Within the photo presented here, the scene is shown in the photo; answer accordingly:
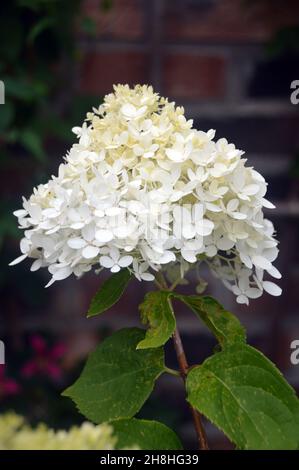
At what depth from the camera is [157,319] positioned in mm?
613

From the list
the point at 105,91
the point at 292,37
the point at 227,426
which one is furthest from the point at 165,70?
the point at 227,426

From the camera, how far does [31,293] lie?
4.45ft

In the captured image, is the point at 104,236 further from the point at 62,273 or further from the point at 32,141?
the point at 32,141

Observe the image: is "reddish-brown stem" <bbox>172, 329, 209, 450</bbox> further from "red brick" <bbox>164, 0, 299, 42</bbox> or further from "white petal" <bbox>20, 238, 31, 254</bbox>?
"red brick" <bbox>164, 0, 299, 42</bbox>

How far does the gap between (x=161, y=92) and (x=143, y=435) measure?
0.88m

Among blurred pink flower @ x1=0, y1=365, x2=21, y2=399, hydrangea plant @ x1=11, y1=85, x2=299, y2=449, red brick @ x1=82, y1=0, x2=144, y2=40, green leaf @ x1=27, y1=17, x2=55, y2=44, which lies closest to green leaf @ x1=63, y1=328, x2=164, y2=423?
hydrangea plant @ x1=11, y1=85, x2=299, y2=449

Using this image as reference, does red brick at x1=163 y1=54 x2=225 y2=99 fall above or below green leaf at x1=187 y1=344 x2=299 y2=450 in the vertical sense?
above

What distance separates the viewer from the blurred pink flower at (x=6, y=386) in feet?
3.98

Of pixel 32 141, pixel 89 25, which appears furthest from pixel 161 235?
→ pixel 89 25

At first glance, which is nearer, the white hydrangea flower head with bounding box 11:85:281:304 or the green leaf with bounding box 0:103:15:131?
the white hydrangea flower head with bounding box 11:85:281:304

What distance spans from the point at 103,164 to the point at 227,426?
222mm

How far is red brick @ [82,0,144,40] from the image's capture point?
1.33m

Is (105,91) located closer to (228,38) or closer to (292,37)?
(228,38)

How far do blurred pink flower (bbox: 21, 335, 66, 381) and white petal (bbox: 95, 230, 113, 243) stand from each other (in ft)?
2.46
